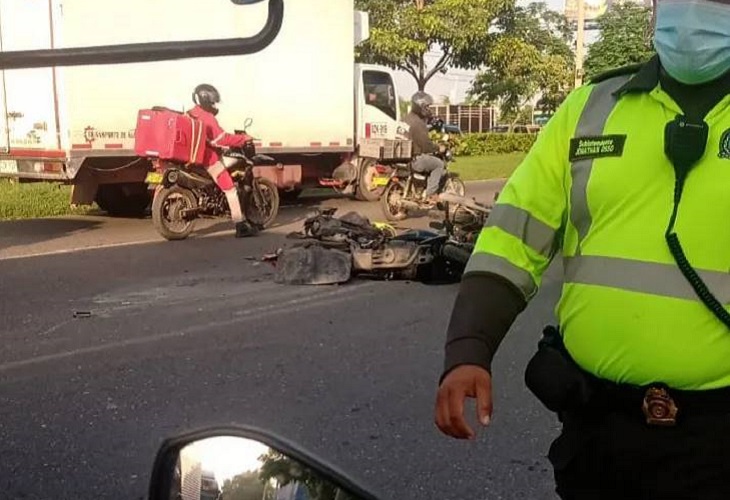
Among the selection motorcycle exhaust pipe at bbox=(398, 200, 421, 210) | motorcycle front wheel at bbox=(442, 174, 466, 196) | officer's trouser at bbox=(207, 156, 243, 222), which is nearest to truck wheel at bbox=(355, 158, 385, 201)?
motorcycle front wheel at bbox=(442, 174, 466, 196)

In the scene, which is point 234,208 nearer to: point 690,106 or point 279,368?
point 279,368

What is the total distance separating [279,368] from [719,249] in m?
4.29

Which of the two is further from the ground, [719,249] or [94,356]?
[719,249]

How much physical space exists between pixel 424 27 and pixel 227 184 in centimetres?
1939

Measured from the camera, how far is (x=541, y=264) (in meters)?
2.10

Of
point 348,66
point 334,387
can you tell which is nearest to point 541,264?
point 334,387

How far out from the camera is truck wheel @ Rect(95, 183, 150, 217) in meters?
14.8

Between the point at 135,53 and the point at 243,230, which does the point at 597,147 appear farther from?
the point at 243,230

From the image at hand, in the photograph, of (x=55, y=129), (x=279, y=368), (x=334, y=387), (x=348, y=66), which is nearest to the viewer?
(x=334, y=387)

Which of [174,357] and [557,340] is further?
[174,357]

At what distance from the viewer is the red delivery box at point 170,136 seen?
11461mm

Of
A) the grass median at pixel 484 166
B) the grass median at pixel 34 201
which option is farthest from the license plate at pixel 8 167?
the grass median at pixel 484 166

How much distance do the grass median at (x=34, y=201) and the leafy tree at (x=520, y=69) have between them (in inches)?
502

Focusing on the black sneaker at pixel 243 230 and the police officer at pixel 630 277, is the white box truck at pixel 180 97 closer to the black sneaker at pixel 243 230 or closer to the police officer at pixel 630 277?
the black sneaker at pixel 243 230
